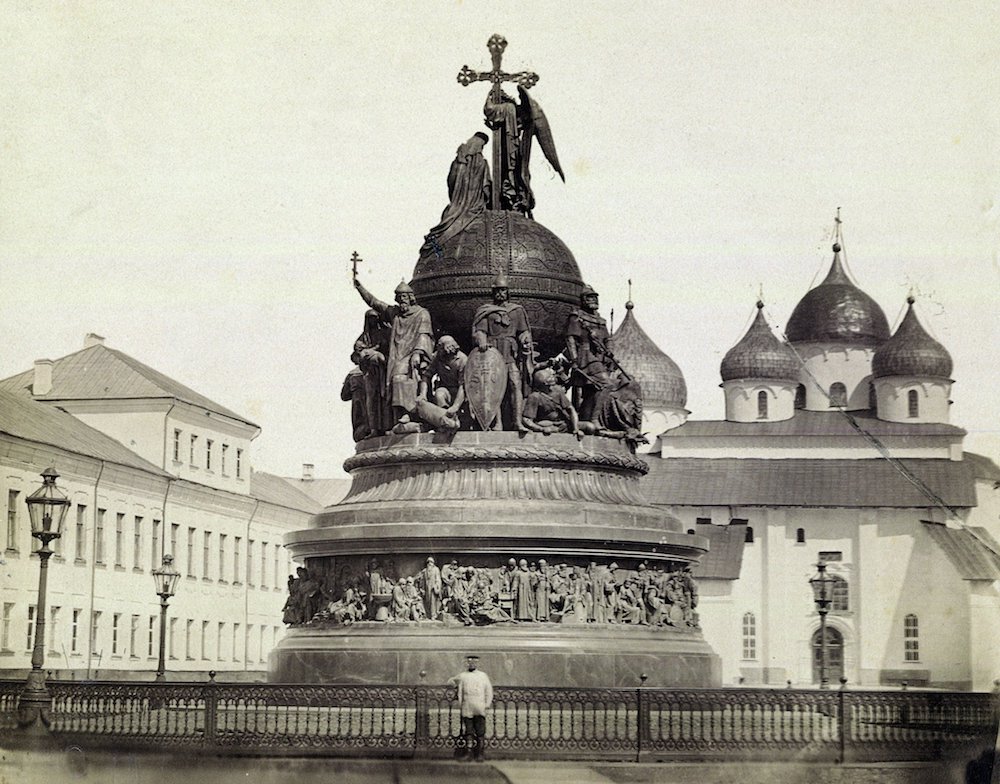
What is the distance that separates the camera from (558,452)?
25.2 metres

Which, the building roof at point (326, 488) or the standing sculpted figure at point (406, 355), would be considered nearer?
the standing sculpted figure at point (406, 355)

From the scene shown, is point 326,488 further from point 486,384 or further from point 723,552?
point 486,384

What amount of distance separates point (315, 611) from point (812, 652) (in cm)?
6436

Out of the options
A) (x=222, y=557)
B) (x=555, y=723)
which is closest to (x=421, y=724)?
(x=555, y=723)

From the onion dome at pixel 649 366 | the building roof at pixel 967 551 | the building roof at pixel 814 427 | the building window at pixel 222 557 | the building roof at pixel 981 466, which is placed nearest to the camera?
the building window at pixel 222 557

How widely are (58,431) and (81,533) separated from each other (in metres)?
3.19

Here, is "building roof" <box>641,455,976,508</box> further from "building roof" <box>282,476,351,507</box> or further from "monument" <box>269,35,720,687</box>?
"monument" <box>269,35,720,687</box>

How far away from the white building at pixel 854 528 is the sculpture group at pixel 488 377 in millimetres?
52802

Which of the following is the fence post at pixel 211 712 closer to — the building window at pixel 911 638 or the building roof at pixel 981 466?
the building window at pixel 911 638

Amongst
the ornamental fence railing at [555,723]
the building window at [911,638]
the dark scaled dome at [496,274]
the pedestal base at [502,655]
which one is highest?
the dark scaled dome at [496,274]

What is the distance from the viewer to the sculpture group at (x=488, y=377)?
2542 cm

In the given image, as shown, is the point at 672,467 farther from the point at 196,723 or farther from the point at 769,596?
the point at 196,723

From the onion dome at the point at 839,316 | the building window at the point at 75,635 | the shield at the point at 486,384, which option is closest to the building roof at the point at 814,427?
the onion dome at the point at 839,316

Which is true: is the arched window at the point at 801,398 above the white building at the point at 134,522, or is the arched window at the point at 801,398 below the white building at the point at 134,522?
above
